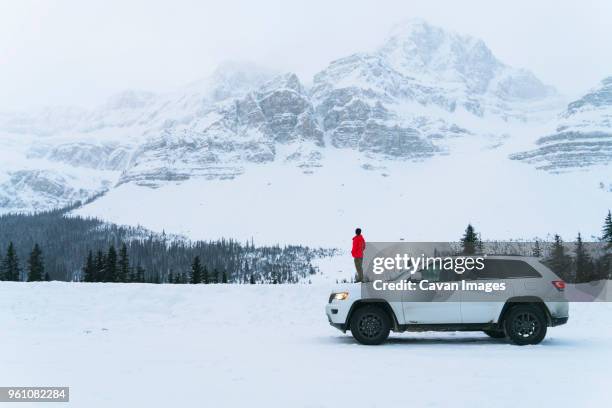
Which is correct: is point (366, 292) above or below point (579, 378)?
above

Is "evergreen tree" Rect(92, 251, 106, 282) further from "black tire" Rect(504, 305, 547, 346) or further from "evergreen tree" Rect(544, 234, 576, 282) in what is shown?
"black tire" Rect(504, 305, 547, 346)

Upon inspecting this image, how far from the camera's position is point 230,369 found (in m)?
11.1

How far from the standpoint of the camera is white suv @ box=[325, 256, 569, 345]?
1411cm

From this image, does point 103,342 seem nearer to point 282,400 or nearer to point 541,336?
point 282,400

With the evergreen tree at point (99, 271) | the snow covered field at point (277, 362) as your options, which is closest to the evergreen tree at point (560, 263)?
the snow covered field at point (277, 362)

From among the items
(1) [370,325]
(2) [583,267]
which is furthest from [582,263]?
(1) [370,325]

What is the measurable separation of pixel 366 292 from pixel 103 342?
6812 millimetres

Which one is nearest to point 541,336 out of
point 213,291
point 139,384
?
point 139,384

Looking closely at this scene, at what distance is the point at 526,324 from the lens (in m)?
14.2

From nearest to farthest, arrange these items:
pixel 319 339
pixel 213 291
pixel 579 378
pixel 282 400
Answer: pixel 282 400 < pixel 579 378 < pixel 319 339 < pixel 213 291

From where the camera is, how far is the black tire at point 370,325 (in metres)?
14.3

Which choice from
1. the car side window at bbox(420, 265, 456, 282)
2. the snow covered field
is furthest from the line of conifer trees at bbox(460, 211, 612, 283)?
the car side window at bbox(420, 265, 456, 282)

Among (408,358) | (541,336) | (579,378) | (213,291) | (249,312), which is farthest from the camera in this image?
(213,291)

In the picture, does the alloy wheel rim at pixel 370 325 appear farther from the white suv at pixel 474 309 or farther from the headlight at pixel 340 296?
the headlight at pixel 340 296
